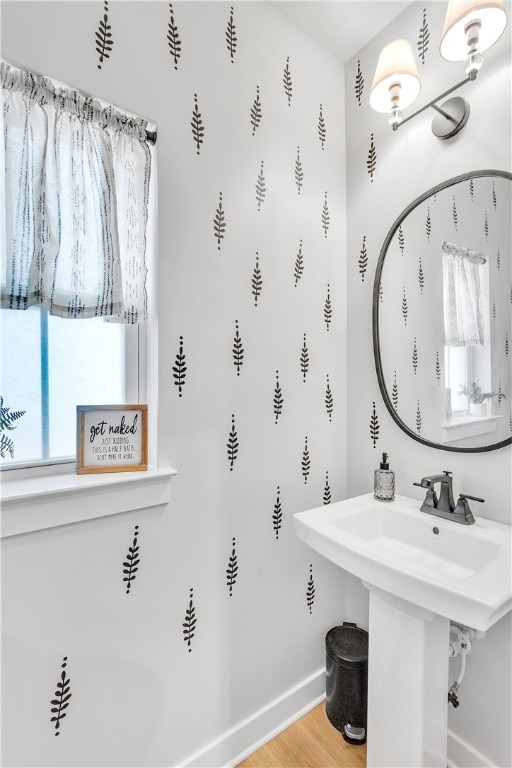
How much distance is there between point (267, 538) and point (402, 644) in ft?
1.76

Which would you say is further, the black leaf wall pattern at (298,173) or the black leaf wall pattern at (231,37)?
the black leaf wall pattern at (298,173)

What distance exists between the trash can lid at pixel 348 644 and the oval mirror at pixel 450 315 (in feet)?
2.77

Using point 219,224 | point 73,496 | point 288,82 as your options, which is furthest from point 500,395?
point 288,82

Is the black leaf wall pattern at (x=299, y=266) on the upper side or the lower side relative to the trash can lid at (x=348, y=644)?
upper

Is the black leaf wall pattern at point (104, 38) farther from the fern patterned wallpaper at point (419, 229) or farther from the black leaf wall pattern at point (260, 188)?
the fern patterned wallpaper at point (419, 229)

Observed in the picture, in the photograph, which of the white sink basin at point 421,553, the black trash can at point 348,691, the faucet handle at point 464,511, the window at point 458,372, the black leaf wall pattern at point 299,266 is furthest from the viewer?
the black leaf wall pattern at point 299,266

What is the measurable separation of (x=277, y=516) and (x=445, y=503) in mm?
582

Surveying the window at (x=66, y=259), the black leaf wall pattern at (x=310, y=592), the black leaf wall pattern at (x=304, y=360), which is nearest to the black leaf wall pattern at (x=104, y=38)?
the window at (x=66, y=259)

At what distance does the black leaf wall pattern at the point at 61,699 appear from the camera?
3.36ft

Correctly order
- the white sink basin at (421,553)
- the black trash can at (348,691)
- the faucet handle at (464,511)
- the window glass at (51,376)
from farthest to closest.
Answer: the black trash can at (348,691) → the faucet handle at (464,511) → the window glass at (51,376) → the white sink basin at (421,553)

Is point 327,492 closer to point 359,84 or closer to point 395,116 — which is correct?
point 395,116

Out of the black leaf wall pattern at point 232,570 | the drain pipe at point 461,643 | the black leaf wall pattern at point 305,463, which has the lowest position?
the drain pipe at point 461,643

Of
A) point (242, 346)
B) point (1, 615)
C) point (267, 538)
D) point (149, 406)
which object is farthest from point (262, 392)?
point (1, 615)

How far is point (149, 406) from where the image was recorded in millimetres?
1217
